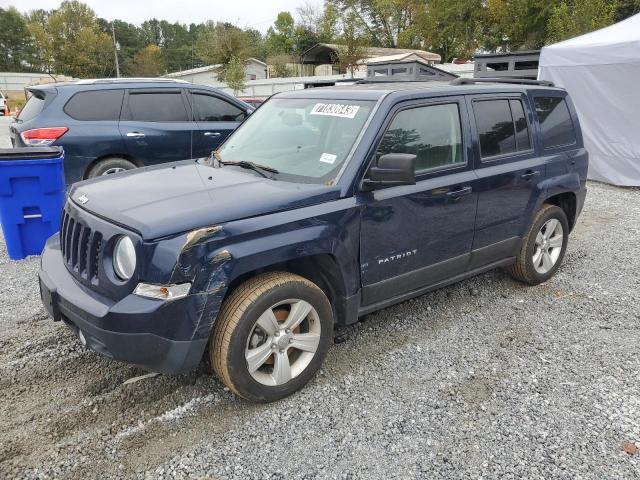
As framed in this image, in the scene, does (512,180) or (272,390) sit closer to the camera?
(272,390)

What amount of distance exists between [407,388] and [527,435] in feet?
2.41

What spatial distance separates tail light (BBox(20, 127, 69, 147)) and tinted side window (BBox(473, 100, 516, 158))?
5.20m

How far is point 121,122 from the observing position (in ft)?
23.0

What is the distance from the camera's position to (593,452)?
2.69m

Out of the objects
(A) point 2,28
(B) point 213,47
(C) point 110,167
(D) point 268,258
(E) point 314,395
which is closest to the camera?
(D) point 268,258

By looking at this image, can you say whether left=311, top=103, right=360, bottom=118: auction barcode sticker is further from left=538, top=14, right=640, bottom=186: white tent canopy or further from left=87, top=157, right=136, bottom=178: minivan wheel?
left=538, top=14, right=640, bottom=186: white tent canopy

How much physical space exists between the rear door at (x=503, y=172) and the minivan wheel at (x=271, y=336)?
163 cm

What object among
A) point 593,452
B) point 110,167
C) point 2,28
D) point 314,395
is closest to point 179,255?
point 314,395

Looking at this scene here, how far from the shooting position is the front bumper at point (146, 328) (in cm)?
256

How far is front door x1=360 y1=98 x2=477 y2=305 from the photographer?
3.33 metres

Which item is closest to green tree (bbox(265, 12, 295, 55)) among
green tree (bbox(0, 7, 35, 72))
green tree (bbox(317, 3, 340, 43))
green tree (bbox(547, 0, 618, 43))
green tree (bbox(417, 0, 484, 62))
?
green tree (bbox(317, 3, 340, 43))

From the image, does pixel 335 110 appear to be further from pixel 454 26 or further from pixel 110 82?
pixel 454 26

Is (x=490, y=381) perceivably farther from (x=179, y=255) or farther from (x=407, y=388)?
(x=179, y=255)

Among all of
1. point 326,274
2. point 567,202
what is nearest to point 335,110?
point 326,274
